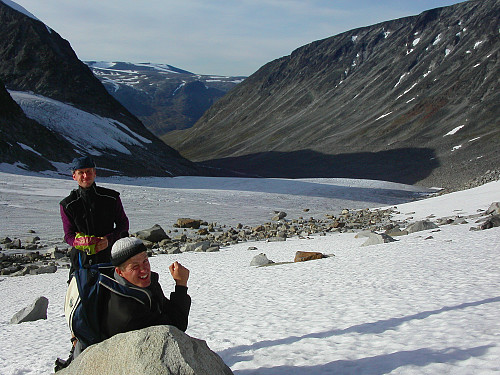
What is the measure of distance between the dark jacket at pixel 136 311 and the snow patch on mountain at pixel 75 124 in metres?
51.7

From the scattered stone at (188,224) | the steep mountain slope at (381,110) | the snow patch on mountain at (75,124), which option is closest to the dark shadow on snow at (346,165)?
the steep mountain slope at (381,110)

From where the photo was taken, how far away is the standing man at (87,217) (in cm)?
533

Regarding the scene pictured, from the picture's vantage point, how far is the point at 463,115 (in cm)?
8131

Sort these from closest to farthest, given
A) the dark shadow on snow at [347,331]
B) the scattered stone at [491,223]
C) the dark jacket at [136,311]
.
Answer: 1. the dark jacket at [136,311]
2. the dark shadow on snow at [347,331]
3. the scattered stone at [491,223]

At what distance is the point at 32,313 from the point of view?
8.47 metres

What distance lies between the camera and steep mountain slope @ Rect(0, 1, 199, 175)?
60.5 m

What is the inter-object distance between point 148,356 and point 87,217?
2.43 meters

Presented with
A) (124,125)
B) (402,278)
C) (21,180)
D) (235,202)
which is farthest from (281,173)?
(402,278)

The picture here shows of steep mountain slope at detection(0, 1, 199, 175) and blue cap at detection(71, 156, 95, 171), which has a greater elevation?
steep mountain slope at detection(0, 1, 199, 175)

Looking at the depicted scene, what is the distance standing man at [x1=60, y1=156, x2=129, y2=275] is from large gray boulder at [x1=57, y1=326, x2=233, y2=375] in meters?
1.76

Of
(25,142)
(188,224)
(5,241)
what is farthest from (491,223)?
(25,142)

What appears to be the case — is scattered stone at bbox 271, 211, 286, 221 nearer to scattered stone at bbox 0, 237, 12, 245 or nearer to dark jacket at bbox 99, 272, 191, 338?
scattered stone at bbox 0, 237, 12, 245

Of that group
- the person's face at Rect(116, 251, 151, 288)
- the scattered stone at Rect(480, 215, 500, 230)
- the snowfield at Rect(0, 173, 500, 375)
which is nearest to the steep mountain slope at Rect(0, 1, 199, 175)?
the scattered stone at Rect(480, 215, 500, 230)

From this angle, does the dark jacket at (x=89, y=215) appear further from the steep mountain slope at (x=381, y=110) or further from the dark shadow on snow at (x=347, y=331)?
the steep mountain slope at (x=381, y=110)
